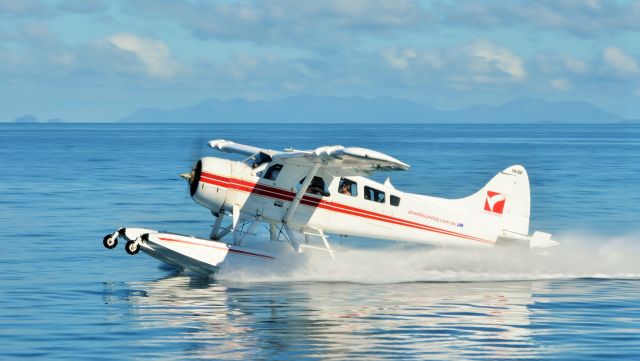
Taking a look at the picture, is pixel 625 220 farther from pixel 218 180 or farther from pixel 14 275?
pixel 14 275

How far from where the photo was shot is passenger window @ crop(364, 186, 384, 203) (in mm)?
19078


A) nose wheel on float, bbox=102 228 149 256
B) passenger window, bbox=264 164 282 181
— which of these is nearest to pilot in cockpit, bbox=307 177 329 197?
passenger window, bbox=264 164 282 181

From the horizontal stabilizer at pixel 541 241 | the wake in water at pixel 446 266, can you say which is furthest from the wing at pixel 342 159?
the horizontal stabilizer at pixel 541 241

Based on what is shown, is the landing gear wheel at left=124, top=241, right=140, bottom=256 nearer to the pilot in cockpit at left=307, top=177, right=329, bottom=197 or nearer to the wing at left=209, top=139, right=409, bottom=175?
→ the wing at left=209, top=139, right=409, bottom=175

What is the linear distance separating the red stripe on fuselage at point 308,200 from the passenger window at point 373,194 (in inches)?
9.7

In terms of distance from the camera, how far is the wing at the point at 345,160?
52.4 ft

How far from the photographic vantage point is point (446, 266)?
19328 millimetres

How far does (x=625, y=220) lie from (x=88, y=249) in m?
15.7

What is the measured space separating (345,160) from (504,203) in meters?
4.06

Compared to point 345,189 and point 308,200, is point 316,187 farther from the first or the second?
point 345,189

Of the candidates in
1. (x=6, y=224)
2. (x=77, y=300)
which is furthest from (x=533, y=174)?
(x=77, y=300)

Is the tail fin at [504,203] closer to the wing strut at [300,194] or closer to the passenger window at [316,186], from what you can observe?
the passenger window at [316,186]

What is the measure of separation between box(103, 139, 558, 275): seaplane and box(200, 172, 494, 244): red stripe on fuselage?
17 millimetres

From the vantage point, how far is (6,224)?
86.8ft
